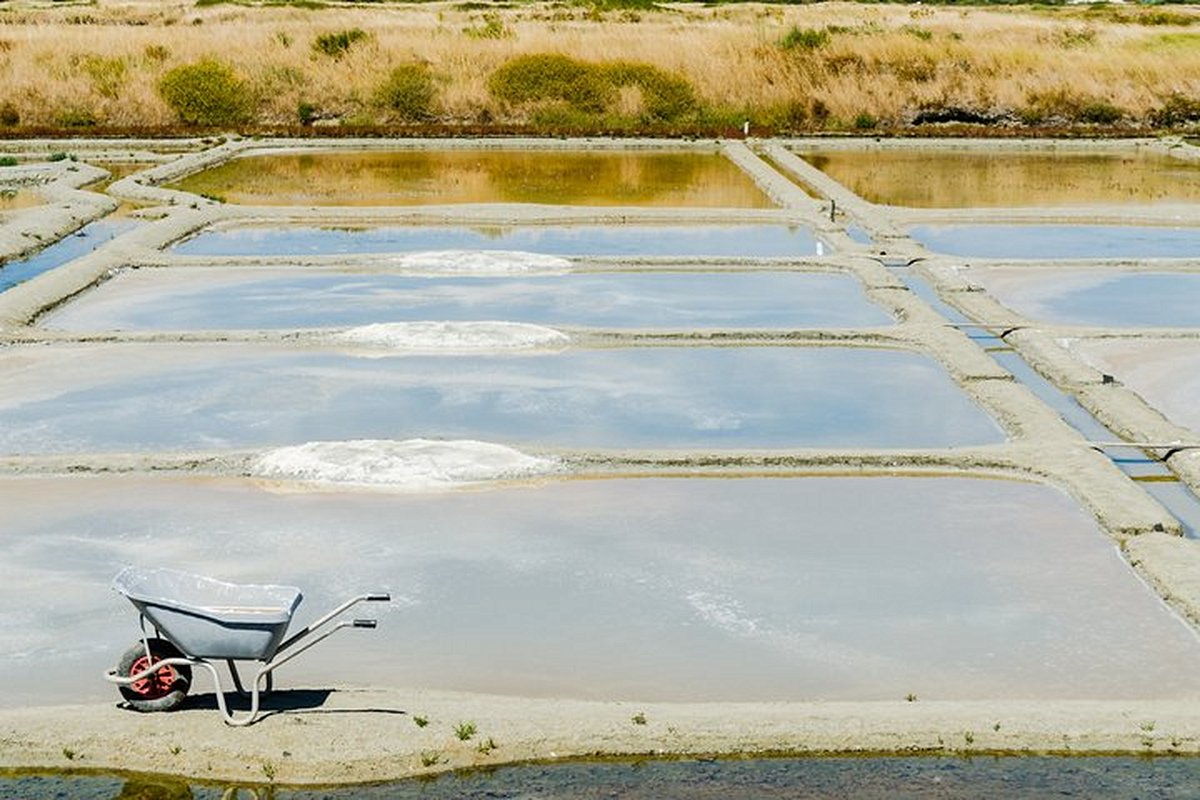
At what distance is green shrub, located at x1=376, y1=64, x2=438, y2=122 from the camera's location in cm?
2883

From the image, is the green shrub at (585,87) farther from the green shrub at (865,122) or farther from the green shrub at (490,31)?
the green shrub at (490,31)

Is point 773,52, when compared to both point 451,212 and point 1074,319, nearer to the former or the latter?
point 451,212

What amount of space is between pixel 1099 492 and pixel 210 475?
4569mm

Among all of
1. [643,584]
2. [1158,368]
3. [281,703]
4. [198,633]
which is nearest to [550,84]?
[1158,368]

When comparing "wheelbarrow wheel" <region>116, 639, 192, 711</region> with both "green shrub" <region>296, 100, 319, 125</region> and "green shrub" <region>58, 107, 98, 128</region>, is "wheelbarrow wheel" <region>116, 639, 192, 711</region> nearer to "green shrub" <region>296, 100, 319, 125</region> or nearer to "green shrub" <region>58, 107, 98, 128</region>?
"green shrub" <region>58, 107, 98, 128</region>

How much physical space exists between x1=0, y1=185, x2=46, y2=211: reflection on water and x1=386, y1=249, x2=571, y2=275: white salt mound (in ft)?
21.5

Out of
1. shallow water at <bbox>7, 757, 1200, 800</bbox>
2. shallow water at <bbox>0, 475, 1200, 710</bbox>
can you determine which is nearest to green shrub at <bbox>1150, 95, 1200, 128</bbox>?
shallow water at <bbox>0, 475, 1200, 710</bbox>

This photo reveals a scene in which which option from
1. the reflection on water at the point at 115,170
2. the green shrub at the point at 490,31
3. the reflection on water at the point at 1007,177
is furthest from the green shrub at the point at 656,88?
the reflection on water at the point at 115,170

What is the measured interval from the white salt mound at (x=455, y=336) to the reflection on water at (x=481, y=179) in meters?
7.92

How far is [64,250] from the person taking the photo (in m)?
16.2

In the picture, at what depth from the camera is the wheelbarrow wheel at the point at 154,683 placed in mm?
5559

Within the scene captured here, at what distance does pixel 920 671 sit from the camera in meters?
6.11

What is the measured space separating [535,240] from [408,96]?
12925mm

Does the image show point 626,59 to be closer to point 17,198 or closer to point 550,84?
point 550,84
